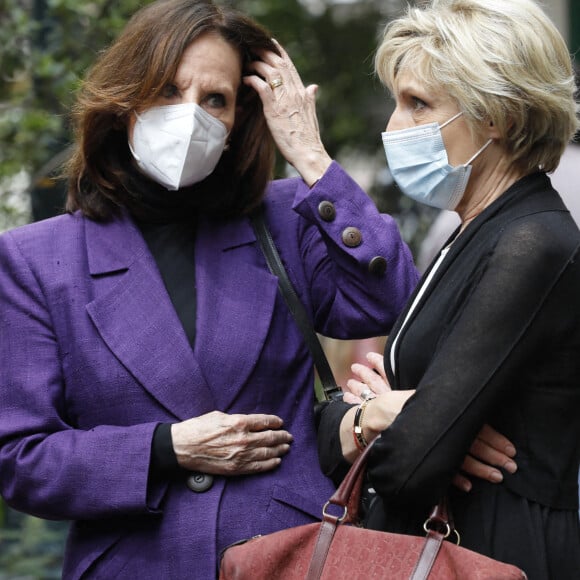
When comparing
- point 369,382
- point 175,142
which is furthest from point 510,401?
point 175,142

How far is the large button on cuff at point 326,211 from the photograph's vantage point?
9.93ft

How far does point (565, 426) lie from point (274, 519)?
789mm

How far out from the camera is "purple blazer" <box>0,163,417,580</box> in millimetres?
2840

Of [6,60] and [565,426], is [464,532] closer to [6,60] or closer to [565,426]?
[565,426]

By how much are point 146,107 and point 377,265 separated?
70cm

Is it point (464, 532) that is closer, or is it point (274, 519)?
point (464, 532)

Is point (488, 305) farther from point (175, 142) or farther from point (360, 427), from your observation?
point (175, 142)

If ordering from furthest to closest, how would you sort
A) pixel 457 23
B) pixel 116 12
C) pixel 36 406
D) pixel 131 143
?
pixel 116 12
pixel 131 143
pixel 36 406
pixel 457 23

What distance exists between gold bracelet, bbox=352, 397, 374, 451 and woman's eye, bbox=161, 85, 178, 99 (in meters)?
0.94

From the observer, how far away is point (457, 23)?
8.65 ft

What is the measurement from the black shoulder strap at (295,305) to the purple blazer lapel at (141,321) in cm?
29

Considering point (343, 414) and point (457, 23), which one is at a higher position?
point (457, 23)

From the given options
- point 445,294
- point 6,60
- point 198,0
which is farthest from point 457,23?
point 6,60

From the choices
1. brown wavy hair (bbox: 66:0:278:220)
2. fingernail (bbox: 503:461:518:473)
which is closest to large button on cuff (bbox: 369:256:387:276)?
brown wavy hair (bbox: 66:0:278:220)
